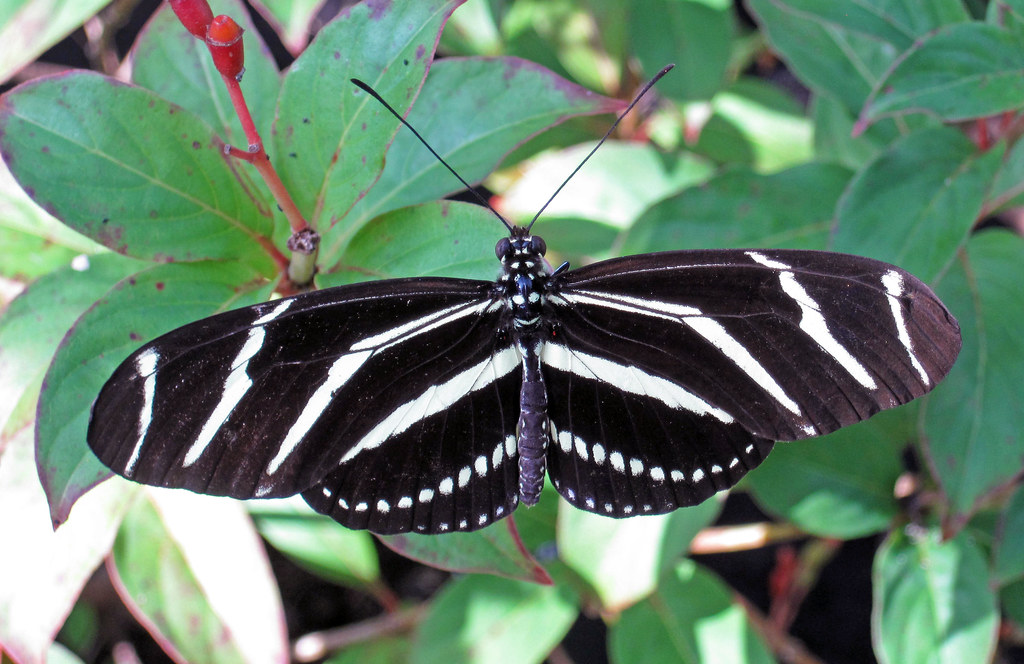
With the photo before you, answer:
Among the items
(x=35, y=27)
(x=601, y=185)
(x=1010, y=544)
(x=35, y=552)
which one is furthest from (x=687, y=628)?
(x=35, y=27)

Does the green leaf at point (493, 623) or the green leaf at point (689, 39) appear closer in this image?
the green leaf at point (493, 623)

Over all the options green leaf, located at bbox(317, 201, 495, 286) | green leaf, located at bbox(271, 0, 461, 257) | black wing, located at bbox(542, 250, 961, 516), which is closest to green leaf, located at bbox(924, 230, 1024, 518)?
black wing, located at bbox(542, 250, 961, 516)

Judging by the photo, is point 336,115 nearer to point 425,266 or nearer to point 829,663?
point 425,266

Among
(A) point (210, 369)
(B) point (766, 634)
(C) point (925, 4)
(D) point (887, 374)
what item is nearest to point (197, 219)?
(A) point (210, 369)

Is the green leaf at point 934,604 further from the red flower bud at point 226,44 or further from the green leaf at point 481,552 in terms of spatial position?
the red flower bud at point 226,44

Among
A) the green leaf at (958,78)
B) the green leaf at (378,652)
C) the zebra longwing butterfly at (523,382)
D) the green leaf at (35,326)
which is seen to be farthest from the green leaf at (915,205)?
the green leaf at (378,652)

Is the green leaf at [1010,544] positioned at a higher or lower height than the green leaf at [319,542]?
→ lower
